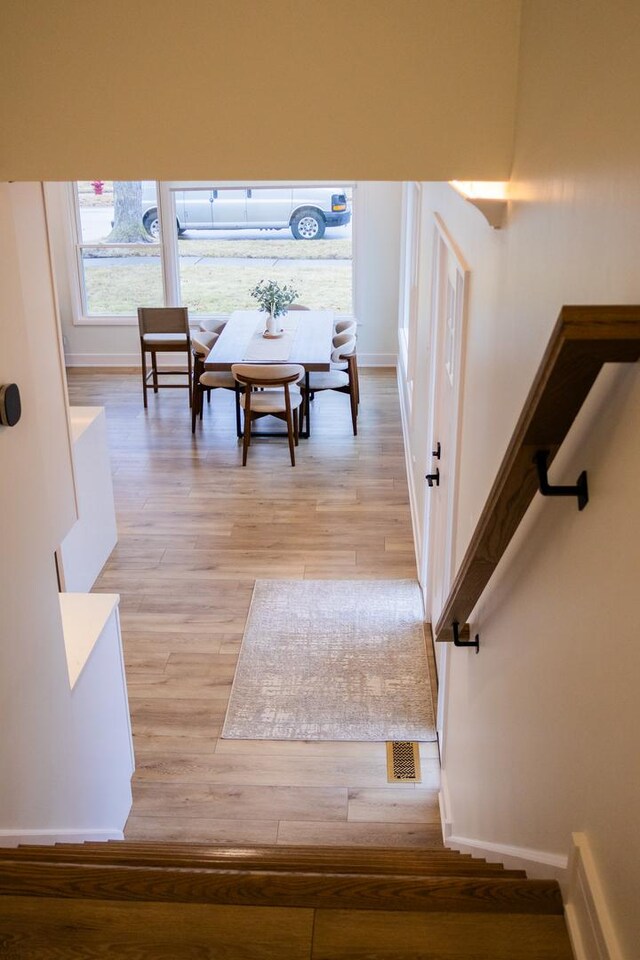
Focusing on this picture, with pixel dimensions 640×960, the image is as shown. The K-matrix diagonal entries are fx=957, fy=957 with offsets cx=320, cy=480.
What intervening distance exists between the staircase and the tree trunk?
855 centimetres

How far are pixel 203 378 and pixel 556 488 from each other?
272 inches

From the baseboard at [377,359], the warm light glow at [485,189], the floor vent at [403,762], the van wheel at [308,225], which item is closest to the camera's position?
the warm light glow at [485,189]

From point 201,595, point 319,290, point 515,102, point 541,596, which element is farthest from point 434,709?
point 319,290

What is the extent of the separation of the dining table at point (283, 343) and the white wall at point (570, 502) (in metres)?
5.01

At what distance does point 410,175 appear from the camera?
2350mm

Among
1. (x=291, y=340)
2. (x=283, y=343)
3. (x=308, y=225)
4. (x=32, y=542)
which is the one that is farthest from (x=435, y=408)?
(x=308, y=225)

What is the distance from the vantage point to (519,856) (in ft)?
7.22

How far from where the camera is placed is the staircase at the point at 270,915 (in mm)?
1742

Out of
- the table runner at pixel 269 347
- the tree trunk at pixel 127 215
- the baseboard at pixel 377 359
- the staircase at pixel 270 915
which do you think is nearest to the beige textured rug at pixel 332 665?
the table runner at pixel 269 347

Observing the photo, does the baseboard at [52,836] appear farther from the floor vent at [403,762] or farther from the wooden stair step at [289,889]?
the floor vent at [403,762]

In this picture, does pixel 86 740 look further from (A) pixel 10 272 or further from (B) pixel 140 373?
(B) pixel 140 373

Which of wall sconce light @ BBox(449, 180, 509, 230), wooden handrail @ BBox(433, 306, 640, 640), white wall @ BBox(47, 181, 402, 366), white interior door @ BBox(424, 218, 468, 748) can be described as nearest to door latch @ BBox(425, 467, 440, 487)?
white interior door @ BBox(424, 218, 468, 748)

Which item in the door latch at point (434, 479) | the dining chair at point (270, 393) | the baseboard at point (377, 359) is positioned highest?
the door latch at point (434, 479)

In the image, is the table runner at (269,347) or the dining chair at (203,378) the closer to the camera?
the table runner at (269,347)
